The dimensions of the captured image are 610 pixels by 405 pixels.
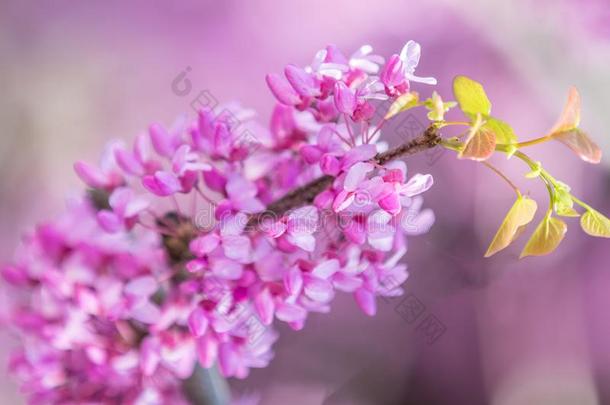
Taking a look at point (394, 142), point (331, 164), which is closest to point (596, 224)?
point (331, 164)

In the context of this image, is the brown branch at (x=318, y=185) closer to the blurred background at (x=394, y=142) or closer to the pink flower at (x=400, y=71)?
the pink flower at (x=400, y=71)

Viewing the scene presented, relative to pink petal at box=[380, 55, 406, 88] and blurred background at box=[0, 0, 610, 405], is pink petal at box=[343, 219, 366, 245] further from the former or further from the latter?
blurred background at box=[0, 0, 610, 405]

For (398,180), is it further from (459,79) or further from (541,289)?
Result: (541,289)

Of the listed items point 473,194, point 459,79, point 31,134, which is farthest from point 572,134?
point 31,134

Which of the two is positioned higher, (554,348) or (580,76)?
(580,76)

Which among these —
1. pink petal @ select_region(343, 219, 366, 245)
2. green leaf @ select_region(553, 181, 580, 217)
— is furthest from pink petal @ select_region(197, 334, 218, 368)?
green leaf @ select_region(553, 181, 580, 217)

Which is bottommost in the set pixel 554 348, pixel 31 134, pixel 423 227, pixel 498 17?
pixel 554 348
